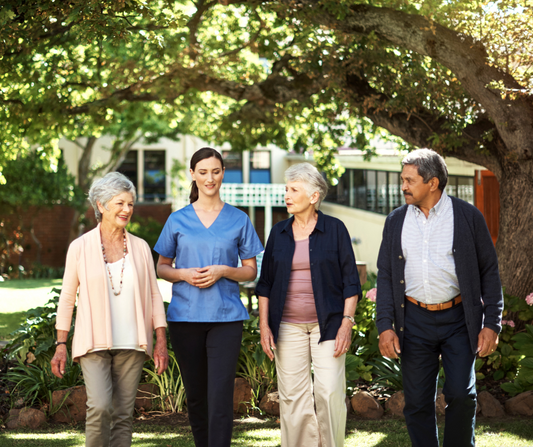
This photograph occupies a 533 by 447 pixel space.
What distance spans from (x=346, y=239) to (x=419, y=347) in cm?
79

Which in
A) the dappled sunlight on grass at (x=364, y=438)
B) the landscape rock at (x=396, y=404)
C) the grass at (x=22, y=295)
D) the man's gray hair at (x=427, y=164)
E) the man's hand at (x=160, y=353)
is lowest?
the grass at (x=22, y=295)

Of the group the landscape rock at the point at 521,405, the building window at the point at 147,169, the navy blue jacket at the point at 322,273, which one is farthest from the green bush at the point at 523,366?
the building window at the point at 147,169

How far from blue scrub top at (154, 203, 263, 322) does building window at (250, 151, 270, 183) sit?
26403 mm

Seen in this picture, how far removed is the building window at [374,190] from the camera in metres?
13.9

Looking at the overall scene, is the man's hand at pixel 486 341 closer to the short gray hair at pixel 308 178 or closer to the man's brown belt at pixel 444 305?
the man's brown belt at pixel 444 305

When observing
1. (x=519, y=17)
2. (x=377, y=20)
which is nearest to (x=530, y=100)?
(x=519, y=17)

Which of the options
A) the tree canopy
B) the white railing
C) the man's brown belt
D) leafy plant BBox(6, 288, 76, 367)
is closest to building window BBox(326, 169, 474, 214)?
the tree canopy

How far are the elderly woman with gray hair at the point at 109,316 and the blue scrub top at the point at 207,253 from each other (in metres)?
0.19

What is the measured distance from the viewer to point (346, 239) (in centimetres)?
397

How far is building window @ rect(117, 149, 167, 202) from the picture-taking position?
94.9 ft

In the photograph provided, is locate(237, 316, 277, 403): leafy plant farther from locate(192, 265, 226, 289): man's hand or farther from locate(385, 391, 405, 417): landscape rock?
locate(192, 265, 226, 289): man's hand

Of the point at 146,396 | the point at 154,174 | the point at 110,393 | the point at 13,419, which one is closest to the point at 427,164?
the point at 110,393

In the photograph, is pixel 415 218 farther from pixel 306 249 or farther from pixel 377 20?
pixel 377 20

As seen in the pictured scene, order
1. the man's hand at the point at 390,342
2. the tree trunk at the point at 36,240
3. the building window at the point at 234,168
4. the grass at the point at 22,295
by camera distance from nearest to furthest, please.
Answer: the man's hand at the point at 390,342 < the grass at the point at 22,295 < the tree trunk at the point at 36,240 < the building window at the point at 234,168
